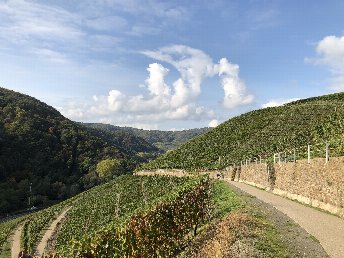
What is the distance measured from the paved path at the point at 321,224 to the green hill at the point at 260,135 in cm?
3673

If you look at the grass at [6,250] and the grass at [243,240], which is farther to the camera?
the grass at [6,250]

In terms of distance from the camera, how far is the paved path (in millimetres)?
15988

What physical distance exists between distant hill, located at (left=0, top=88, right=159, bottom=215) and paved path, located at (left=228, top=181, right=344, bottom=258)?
387ft

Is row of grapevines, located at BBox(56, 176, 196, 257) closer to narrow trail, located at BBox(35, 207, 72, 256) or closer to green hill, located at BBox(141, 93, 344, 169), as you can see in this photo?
narrow trail, located at BBox(35, 207, 72, 256)

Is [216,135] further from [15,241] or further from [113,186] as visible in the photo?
[15,241]

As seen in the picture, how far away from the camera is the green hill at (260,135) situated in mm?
68938

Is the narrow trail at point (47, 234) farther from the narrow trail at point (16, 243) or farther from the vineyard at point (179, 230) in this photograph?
the vineyard at point (179, 230)

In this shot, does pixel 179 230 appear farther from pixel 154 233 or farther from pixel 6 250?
pixel 6 250

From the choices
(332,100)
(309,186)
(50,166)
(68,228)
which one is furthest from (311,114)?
(50,166)

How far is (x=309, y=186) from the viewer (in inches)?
1075

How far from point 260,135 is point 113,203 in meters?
31.5

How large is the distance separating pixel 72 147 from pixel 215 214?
16428cm

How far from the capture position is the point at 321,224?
2014cm

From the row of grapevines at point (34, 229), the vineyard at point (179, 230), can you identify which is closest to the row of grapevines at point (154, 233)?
the vineyard at point (179, 230)
